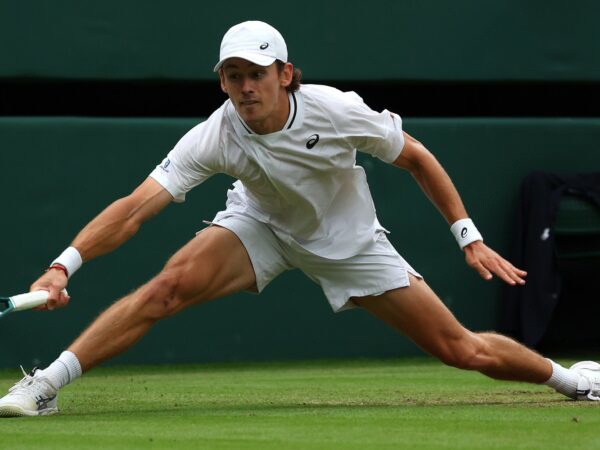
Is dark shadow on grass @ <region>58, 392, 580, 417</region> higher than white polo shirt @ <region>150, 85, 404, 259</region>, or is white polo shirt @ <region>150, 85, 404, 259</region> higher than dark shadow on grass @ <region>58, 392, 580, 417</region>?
white polo shirt @ <region>150, 85, 404, 259</region>

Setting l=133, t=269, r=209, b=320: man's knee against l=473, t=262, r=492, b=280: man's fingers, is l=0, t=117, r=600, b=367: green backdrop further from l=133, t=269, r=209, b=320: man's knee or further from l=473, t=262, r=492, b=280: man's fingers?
l=473, t=262, r=492, b=280: man's fingers

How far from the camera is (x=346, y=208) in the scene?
681 centimetres

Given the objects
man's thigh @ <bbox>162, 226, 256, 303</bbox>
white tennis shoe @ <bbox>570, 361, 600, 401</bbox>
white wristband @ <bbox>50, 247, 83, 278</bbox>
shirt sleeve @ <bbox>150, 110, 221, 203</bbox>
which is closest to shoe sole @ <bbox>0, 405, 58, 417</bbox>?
white wristband @ <bbox>50, 247, 83, 278</bbox>

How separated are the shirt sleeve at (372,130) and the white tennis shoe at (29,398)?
5.79 ft

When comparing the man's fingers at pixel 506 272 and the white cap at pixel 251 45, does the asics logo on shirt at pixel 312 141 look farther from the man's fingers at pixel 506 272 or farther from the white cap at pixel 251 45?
the man's fingers at pixel 506 272

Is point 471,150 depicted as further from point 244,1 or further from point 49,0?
point 49,0

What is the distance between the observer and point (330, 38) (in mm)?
10352

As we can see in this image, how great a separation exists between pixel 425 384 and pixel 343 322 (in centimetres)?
212

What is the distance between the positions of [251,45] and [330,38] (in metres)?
4.24

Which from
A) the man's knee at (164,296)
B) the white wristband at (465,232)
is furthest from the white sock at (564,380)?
the man's knee at (164,296)

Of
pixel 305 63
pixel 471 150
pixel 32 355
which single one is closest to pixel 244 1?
pixel 305 63

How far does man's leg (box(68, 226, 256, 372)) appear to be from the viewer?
634 centimetres

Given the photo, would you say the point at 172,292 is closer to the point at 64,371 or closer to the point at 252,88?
the point at 64,371

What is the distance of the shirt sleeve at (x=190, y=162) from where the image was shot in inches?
248
